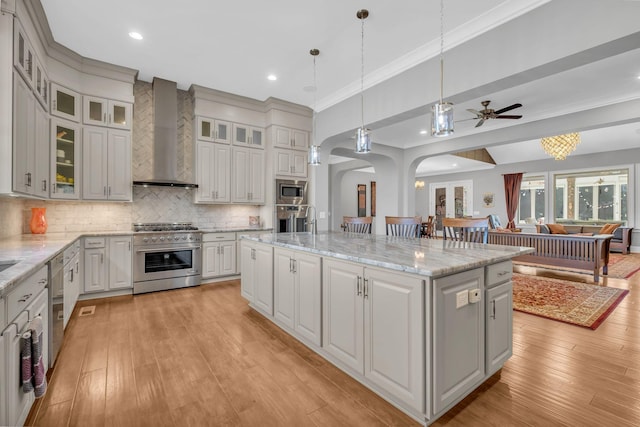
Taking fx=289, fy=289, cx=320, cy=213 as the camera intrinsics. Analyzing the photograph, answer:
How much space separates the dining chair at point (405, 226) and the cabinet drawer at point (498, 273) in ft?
4.71

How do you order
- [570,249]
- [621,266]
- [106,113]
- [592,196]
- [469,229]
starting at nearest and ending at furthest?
[469,229]
[106,113]
[570,249]
[621,266]
[592,196]

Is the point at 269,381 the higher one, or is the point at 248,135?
the point at 248,135

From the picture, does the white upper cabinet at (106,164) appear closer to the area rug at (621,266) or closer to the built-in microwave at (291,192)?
the built-in microwave at (291,192)

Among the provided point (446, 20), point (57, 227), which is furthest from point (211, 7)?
point (57, 227)

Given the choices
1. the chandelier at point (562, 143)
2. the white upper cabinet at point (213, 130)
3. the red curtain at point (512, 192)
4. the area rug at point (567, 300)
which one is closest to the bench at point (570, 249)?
the area rug at point (567, 300)

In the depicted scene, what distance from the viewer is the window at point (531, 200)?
31.5 ft

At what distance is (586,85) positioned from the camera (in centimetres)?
400

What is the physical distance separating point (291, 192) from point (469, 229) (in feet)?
10.4

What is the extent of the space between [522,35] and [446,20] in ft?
2.29

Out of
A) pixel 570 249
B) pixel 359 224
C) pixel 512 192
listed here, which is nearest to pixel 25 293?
pixel 359 224

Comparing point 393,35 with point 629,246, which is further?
point 629,246

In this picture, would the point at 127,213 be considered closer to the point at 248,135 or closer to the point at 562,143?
the point at 248,135

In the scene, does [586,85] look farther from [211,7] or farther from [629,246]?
[629,246]

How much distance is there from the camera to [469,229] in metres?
2.97
